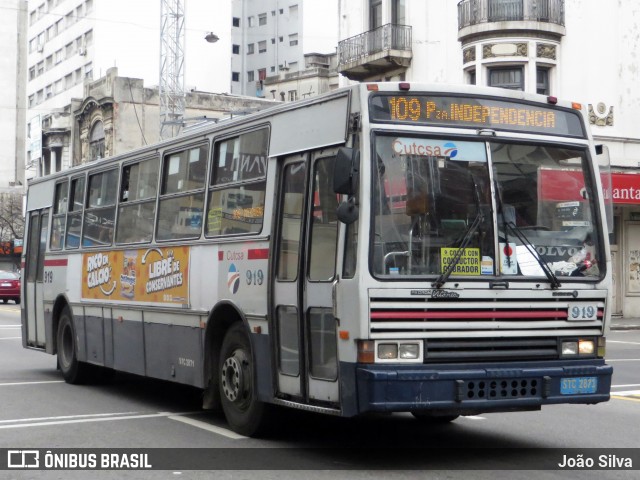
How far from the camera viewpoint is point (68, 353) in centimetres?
1538

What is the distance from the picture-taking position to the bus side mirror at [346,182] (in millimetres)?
8344

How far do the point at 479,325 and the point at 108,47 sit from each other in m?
77.5

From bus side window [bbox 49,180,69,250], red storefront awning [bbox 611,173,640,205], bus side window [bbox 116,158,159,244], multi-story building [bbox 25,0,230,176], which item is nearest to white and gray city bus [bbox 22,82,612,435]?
bus side window [bbox 116,158,159,244]

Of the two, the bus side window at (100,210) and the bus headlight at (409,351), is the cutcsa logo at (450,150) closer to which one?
the bus headlight at (409,351)

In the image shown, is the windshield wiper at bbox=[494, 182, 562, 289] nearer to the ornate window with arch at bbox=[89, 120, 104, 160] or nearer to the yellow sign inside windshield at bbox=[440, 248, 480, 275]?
the yellow sign inside windshield at bbox=[440, 248, 480, 275]

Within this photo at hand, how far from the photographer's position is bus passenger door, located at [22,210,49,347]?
1661cm

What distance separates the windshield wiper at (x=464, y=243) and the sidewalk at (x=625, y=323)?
22.3 meters

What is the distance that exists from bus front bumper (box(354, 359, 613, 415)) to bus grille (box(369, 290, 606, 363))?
12 centimetres

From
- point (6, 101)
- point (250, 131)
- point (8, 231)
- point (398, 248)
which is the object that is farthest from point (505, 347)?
point (6, 101)

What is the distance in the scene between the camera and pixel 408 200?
340 inches

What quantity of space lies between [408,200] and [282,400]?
83.9 inches

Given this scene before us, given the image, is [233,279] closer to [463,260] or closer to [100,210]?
[463,260]

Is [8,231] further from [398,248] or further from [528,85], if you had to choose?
[398,248]

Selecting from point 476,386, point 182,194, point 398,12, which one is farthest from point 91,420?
point 398,12
